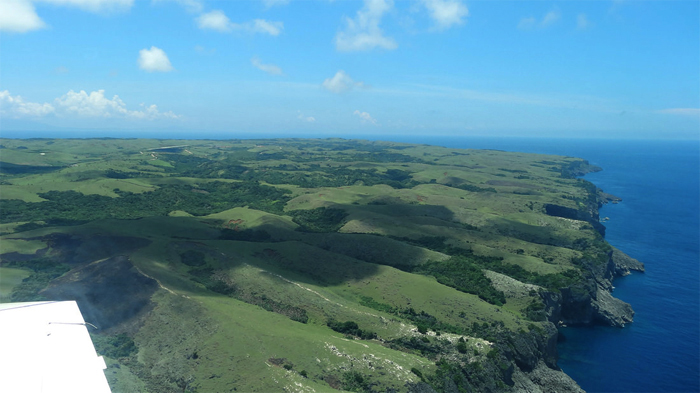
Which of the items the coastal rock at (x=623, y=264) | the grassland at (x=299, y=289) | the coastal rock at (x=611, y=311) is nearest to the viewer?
the grassland at (x=299, y=289)

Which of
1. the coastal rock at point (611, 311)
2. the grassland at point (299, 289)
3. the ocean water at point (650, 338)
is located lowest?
the ocean water at point (650, 338)

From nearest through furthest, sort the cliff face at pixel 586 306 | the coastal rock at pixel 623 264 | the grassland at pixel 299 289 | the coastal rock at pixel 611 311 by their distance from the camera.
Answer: the grassland at pixel 299 289
the cliff face at pixel 586 306
the coastal rock at pixel 611 311
the coastal rock at pixel 623 264

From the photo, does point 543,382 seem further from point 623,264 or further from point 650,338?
point 623,264

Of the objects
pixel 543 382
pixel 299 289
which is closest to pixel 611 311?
pixel 543 382

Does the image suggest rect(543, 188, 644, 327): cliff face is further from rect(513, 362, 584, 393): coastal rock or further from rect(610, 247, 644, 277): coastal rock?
rect(610, 247, 644, 277): coastal rock

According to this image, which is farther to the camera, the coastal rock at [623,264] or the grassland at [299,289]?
the coastal rock at [623,264]

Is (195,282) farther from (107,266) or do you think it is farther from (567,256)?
(567,256)

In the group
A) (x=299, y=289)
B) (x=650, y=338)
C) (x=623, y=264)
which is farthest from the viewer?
(x=623, y=264)

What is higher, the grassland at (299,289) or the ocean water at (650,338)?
the grassland at (299,289)

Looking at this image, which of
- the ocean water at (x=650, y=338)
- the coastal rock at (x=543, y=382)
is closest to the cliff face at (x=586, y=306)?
the ocean water at (x=650, y=338)

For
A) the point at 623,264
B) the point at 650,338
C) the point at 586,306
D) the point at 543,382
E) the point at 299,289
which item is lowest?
the point at 650,338

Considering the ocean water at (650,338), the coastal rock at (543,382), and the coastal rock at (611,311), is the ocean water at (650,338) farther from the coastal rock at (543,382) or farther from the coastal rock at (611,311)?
the coastal rock at (543,382)
